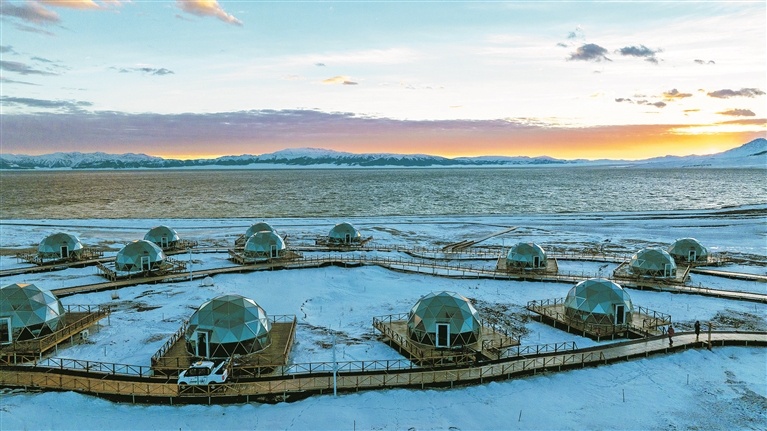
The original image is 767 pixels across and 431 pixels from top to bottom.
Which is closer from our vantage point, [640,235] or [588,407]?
[588,407]

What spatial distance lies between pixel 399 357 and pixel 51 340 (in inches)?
862

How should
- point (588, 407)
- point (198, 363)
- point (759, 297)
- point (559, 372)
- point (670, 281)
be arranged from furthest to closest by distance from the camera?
1. point (670, 281)
2. point (759, 297)
3. point (559, 372)
4. point (198, 363)
5. point (588, 407)

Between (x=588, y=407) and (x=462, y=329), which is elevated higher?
(x=462, y=329)

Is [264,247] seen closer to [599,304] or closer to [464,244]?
[464,244]

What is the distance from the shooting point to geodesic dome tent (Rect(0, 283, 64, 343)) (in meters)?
29.6

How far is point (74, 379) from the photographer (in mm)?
25203

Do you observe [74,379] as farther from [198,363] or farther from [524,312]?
[524,312]

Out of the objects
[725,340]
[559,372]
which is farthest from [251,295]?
[725,340]

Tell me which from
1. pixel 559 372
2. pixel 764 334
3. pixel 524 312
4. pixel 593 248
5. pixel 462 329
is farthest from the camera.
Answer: pixel 593 248

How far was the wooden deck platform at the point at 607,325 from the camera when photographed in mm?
32844

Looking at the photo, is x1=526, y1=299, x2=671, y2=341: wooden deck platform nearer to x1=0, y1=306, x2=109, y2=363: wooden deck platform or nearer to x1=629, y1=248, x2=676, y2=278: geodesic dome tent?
x1=629, y1=248, x2=676, y2=278: geodesic dome tent

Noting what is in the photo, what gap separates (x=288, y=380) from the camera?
1001 inches

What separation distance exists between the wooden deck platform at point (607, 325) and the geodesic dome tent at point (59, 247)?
52796mm

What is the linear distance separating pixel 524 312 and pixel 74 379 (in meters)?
31.2
